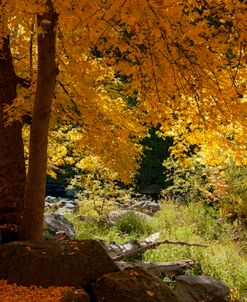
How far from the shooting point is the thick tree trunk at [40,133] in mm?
6059

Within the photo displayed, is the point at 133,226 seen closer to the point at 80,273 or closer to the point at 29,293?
the point at 80,273

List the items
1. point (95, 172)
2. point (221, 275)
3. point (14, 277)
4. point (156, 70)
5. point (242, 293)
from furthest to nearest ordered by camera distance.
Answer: point (95, 172) → point (221, 275) → point (242, 293) → point (14, 277) → point (156, 70)

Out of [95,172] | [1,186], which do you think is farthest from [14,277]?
[95,172]

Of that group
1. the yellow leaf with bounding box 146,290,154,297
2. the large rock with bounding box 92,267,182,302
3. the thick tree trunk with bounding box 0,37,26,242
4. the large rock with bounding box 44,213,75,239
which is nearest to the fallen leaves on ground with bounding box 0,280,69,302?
the large rock with bounding box 92,267,182,302

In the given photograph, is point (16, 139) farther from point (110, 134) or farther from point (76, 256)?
point (76, 256)

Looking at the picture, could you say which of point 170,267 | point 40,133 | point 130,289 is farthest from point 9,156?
point 170,267

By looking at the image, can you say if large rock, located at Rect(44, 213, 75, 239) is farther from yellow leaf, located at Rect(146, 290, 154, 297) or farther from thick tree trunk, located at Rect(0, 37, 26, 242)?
yellow leaf, located at Rect(146, 290, 154, 297)

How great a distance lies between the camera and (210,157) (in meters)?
7.34

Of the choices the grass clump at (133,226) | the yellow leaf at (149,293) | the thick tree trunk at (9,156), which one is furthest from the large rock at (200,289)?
the grass clump at (133,226)

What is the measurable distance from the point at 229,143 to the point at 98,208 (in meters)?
9.57

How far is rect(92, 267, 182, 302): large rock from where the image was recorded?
5176mm

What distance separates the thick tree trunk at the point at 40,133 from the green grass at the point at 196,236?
3664 millimetres

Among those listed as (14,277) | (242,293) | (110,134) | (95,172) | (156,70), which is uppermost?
(156,70)

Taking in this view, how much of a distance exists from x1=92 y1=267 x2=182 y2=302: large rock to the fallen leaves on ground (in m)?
0.45
